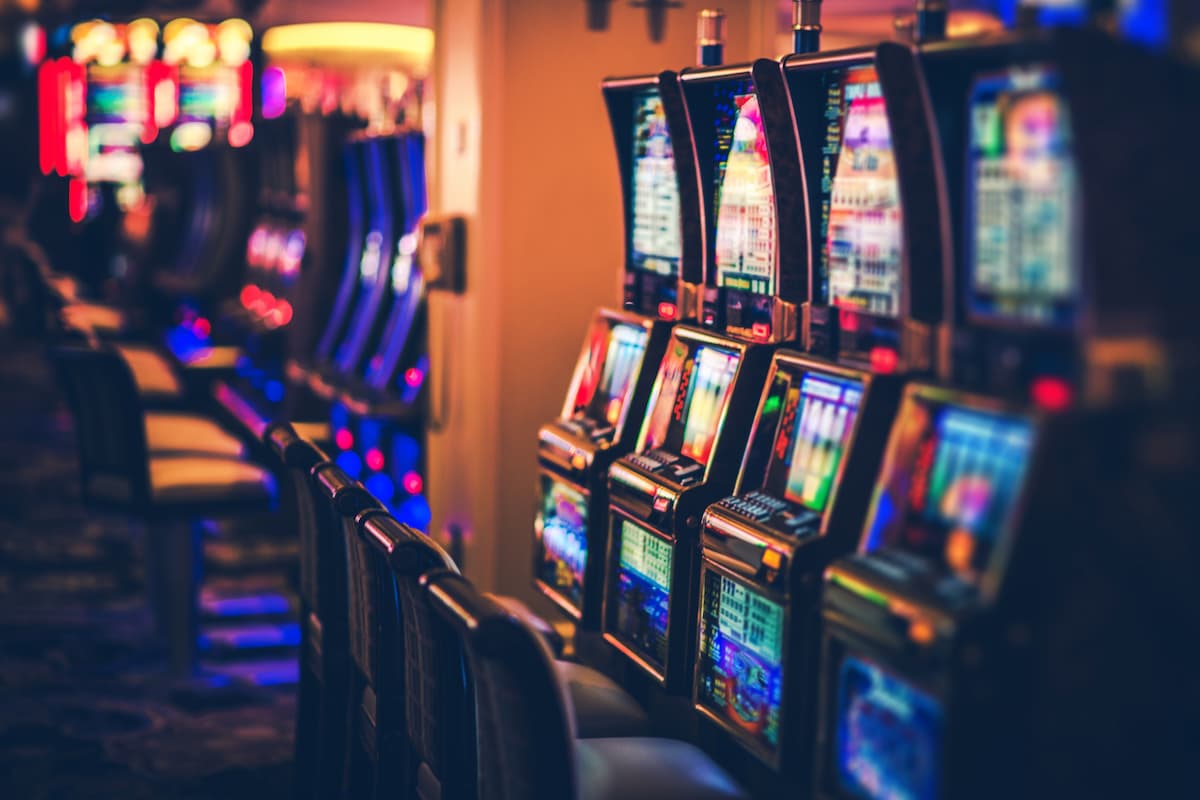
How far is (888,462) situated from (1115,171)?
A: 563 mm

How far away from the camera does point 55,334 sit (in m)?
5.48

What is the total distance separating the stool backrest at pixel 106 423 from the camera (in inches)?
169

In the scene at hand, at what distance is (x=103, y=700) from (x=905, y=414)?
3084mm

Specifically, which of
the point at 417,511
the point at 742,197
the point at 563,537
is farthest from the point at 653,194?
the point at 417,511

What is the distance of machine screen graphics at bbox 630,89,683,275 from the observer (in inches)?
130

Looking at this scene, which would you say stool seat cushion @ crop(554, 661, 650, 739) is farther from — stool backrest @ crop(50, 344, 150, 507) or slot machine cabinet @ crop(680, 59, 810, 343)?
stool backrest @ crop(50, 344, 150, 507)

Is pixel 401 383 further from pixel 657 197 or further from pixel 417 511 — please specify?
pixel 657 197

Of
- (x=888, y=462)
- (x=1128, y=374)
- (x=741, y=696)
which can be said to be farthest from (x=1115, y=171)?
(x=741, y=696)

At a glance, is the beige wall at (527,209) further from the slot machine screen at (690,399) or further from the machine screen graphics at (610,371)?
the slot machine screen at (690,399)

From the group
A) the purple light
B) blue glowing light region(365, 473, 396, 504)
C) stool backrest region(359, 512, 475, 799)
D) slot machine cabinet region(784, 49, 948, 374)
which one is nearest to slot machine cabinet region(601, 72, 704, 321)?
slot machine cabinet region(784, 49, 948, 374)

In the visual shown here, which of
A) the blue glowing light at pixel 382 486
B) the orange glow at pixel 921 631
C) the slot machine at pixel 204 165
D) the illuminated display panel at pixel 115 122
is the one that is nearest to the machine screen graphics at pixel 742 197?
the orange glow at pixel 921 631

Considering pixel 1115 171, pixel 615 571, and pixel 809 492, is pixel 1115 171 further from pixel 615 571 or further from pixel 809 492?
pixel 615 571

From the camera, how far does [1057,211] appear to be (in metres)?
1.77

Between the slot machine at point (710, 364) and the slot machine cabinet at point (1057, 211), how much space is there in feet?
2.01
